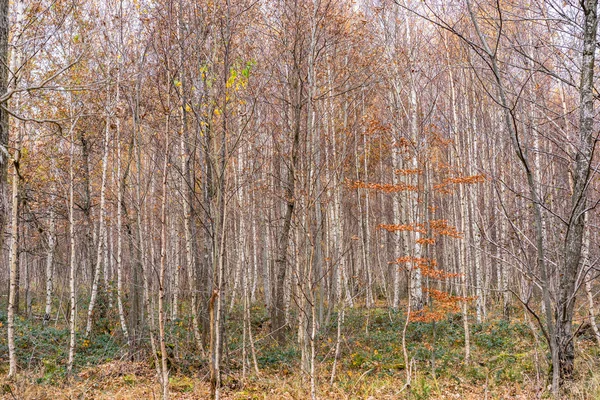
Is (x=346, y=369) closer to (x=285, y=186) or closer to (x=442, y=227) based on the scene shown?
(x=442, y=227)

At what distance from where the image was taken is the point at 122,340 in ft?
33.2

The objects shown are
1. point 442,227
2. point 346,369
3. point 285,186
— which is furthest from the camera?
point 442,227

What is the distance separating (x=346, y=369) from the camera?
8539 millimetres

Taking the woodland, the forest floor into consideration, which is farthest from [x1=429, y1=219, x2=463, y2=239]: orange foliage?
the forest floor

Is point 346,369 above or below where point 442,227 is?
below

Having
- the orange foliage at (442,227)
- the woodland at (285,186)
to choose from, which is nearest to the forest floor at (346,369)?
the woodland at (285,186)

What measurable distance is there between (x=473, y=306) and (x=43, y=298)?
17811 millimetres

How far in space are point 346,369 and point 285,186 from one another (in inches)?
148

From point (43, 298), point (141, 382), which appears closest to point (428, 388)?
point (141, 382)

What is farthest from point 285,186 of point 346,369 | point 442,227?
point 346,369

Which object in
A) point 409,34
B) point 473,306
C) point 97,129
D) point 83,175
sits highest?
point 409,34

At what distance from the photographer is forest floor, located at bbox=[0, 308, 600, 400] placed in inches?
250

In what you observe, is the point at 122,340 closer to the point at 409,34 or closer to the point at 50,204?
the point at 50,204

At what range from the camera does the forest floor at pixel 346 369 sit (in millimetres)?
6348
